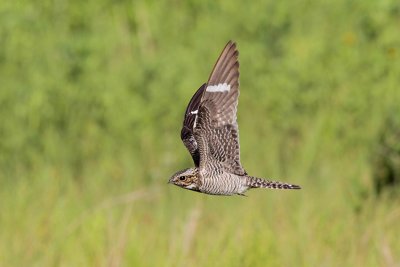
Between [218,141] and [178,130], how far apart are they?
361cm

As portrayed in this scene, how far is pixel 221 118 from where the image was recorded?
5.90 meters

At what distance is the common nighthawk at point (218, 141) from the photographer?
220 inches

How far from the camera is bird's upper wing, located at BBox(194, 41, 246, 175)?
5750 millimetres

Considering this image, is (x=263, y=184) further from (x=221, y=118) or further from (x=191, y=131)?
(x=191, y=131)

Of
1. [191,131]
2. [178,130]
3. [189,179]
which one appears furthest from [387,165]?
[189,179]

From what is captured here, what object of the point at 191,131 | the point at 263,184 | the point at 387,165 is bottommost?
the point at 263,184

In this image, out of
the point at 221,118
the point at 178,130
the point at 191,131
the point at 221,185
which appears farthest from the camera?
the point at 178,130

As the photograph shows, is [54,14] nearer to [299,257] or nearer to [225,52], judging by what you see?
[299,257]

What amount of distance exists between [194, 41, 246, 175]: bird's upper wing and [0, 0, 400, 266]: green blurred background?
1.08m

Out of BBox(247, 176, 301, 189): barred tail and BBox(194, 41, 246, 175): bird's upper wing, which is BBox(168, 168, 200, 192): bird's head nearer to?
BBox(194, 41, 246, 175): bird's upper wing

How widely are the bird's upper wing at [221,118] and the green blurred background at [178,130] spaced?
1.08 m

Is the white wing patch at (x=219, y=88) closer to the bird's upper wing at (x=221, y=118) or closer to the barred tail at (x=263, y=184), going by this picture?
the bird's upper wing at (x=221, y=118)

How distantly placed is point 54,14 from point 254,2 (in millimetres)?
1768

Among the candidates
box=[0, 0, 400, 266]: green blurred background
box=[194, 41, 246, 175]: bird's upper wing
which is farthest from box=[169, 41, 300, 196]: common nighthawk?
box=[0, 0, 400, 266]: green blurred background
